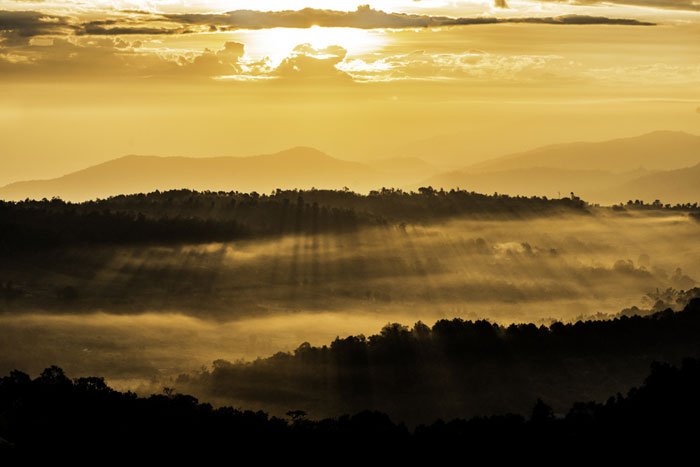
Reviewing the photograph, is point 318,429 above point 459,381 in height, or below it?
above

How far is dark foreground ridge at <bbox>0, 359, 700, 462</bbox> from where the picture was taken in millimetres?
104188

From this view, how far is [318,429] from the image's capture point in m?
118

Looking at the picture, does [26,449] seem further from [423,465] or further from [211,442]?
[423,465]

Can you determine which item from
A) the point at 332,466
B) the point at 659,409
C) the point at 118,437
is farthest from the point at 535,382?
the point at 118,437

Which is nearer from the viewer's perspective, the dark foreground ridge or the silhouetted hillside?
the dark foreground ridge

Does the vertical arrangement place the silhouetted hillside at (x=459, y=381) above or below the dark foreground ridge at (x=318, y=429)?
below

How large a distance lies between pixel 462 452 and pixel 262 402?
248ft

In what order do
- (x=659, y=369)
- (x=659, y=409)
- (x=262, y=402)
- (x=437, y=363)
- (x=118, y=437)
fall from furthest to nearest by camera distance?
(x=437, y=363) → (x=262, y=402) → (x=659, y=369) → (x=659, y=409) → (x=118, y=437)

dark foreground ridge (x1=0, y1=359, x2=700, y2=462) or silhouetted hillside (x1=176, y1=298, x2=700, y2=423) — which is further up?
dark foreground ridge (x1=0, y1=359, x2=700, y2=462)

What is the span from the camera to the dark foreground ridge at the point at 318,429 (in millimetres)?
104188

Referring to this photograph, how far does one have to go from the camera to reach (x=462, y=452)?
109688mm

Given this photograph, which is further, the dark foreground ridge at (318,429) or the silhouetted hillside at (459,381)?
the silhouetted hillside at (459,381)

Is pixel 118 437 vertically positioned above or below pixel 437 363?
above

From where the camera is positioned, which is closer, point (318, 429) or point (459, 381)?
point (318, 429)
